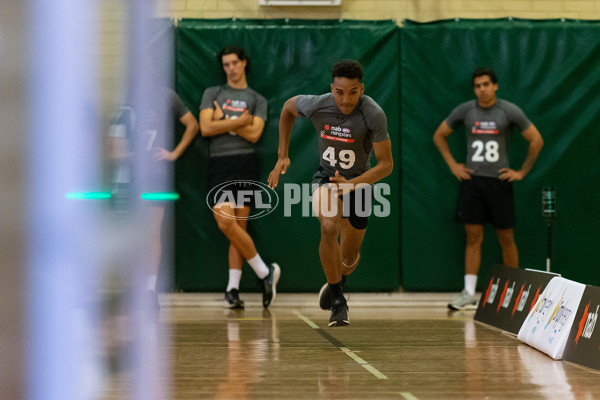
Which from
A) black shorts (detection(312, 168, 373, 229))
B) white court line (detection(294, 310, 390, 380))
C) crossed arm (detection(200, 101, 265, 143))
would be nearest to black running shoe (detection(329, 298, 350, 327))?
white court line (detection(294, 310, 390, 380))

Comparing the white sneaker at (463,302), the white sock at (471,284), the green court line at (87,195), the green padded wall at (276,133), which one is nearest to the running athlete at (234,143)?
the green padded wall at (276,133)

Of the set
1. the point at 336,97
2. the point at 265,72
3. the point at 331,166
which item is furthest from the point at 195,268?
the point at 336,97

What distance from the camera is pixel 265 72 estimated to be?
8.42 metres

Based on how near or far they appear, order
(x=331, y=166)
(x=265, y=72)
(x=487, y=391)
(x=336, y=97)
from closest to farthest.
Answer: (x=487, y=391), (x=336, y=97), (x=331, y=166), (x=265, y=72)

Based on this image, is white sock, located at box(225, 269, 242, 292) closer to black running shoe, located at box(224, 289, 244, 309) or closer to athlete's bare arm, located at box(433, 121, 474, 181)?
black running shoe, located at box(224, 289, 244, 309)

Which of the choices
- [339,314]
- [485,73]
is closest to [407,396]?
[339,314]

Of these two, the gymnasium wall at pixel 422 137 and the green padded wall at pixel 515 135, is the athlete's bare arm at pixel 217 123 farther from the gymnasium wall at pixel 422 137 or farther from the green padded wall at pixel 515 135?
the green padded wall at pixel 515 135

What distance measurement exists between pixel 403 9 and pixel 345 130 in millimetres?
3394

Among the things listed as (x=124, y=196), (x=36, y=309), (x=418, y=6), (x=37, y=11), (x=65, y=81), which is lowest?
(x=36, y=309)

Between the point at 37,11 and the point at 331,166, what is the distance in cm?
451

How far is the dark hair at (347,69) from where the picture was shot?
206 inches

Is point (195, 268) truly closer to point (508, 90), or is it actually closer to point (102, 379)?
point (508, 90)

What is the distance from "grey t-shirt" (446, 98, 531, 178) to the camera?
26.5 ft

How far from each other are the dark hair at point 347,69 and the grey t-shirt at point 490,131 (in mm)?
3076
